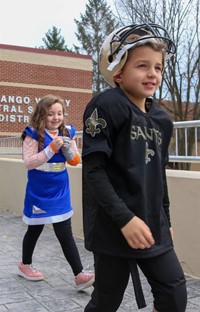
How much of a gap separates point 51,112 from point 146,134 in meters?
1.89

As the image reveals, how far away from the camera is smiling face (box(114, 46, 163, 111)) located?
83.1 inches

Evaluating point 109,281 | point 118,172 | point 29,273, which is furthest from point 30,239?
point 118,172

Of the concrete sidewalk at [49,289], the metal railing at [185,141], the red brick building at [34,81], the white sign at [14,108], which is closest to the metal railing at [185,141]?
the metal railing at [185,141]

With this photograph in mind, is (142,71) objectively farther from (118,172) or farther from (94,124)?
(118,172)

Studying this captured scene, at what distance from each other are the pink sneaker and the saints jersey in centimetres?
159

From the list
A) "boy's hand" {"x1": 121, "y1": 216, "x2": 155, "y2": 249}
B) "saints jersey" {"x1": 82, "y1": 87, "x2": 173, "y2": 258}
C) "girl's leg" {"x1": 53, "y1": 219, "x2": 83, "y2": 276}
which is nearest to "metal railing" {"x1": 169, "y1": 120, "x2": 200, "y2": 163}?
"girl's leg" {"x1": 53, "y1": 219, "x2": 83, "y2": 276}

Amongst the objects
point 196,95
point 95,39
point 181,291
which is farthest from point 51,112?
point 95,39

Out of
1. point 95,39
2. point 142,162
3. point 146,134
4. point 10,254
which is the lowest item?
point 10,254

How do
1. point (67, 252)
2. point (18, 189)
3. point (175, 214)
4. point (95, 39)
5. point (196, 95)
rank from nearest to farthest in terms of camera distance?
point (67, 252), point (175, 214), point (18, 189), point (196, 95), point (95, 39)

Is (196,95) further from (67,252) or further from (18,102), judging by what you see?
(67,252)

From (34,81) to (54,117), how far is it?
67.2ft

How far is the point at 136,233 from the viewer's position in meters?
1.87

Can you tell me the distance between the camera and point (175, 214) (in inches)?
166

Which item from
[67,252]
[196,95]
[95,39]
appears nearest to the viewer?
[67,252]
